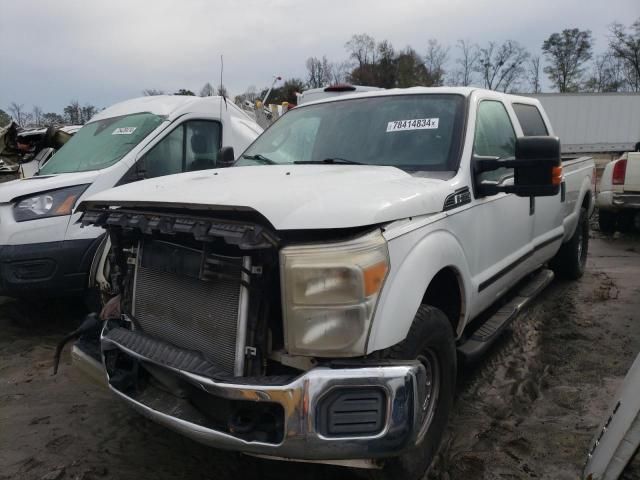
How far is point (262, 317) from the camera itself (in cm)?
228

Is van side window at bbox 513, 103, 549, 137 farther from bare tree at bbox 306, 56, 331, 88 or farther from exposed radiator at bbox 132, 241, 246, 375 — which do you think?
bare tree at bbox 306, 56, 331, 88

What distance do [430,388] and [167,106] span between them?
440cm

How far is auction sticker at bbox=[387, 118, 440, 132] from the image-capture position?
11.1 ft

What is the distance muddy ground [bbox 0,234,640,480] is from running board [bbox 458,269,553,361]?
426 millimetres

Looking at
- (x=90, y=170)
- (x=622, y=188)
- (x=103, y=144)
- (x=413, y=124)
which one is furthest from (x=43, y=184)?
(x=622, y=188)

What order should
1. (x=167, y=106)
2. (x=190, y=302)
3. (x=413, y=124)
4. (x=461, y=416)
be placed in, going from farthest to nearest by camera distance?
(x=167, y=106), (x=413, y=124), (x=461, y=416), (x=190, y=302)

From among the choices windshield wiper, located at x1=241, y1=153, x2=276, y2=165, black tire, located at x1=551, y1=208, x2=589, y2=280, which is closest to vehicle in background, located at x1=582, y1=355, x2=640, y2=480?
windshield wiper, located at x1=241, y1=153, x2=276, y2=165

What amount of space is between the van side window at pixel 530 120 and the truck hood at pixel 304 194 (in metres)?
1.91

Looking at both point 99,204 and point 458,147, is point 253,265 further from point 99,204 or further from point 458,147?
point 458,147

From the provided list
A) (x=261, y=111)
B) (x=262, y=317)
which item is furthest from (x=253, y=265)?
(x=261, y=111)

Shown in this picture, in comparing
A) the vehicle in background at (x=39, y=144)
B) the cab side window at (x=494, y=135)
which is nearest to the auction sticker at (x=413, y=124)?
the cab side window at (x=494, y=135)

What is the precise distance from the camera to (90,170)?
5125 mm

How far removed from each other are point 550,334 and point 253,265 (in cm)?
342

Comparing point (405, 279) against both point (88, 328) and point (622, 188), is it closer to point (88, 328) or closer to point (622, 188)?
point (88, 328)
